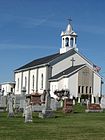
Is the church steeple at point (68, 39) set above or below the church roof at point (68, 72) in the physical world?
above

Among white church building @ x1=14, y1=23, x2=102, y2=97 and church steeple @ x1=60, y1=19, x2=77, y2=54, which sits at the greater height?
church steeple @ x1=60, y1=19, x2=77, y2=54

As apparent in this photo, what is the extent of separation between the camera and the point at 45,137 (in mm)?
15375

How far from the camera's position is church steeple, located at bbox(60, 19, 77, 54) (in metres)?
86.1

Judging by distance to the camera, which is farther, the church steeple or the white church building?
the church steeple

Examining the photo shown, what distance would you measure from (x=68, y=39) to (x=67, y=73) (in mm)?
12048

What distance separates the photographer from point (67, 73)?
77.6 meters

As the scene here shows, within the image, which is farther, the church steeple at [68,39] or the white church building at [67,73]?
the church steeple at [68,39]

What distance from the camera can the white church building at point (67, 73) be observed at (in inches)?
3009

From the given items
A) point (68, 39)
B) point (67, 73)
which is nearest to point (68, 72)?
point (67, 73)

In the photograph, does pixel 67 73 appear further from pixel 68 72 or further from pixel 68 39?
pixel 68 39

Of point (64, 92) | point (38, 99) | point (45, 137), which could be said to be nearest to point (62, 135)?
point (45, 137)

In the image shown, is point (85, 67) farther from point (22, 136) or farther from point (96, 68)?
point (22, 136)

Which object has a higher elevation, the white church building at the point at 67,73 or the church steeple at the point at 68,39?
the church steeple at the point at 68,39

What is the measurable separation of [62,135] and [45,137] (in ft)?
2.83
